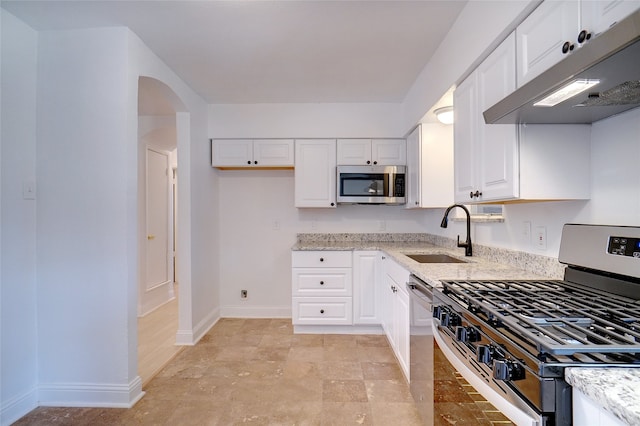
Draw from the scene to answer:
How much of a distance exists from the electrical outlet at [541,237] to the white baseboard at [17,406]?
10.3 ft

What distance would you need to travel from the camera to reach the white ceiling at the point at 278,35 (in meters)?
1.74

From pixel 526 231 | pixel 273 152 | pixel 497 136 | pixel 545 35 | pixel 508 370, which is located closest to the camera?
pixel 508 370

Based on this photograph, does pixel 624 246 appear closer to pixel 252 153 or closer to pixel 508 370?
pixel 508 370

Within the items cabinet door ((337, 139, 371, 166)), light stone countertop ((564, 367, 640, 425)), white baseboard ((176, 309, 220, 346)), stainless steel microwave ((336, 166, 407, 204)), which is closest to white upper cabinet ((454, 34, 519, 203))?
light stone countertop ((564, 367, 640, 425))

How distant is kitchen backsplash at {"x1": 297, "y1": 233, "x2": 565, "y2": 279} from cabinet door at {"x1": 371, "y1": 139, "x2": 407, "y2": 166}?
0.85 m

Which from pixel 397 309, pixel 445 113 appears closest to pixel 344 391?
pixel 397 309

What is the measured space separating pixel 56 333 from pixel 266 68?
243 cm

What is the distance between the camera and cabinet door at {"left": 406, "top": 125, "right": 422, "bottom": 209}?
276cm

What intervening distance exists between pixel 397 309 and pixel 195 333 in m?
1.94

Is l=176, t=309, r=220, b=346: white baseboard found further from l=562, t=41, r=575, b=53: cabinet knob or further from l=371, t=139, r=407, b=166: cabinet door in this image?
l=562, t=41, r=575, b=53: cabinet knob

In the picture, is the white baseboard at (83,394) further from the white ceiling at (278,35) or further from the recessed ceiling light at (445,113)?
the recessed ceiling light at (445,113)

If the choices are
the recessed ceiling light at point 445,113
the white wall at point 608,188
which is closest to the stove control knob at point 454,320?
the white wall at point 608,188

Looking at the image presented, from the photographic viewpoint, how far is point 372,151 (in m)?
3.22

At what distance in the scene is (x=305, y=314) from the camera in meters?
2.99
